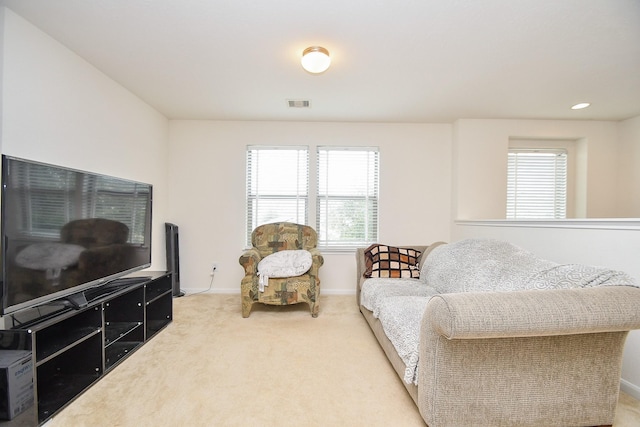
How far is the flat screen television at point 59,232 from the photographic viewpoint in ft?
4.44

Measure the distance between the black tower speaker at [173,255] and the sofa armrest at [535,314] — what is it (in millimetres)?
3232

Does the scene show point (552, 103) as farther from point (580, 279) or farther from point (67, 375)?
point (67, 375)

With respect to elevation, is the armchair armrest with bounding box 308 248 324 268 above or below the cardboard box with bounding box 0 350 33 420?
above

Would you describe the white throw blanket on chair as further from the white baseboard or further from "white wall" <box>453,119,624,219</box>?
the white baseboard

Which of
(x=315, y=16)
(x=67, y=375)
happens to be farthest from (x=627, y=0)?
(x=67, y=375)

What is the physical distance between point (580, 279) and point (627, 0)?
1.67 meters

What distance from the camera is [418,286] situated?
2412 mm

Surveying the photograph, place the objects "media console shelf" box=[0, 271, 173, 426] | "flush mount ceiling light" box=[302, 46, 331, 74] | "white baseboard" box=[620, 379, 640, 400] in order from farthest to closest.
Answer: "flush mount ceiling light" box=[302, 46, 331, 74] → "white baseboard" box=[620, 379, 640, 400] → "media console shelf" box=[0, 271, 173, 426]

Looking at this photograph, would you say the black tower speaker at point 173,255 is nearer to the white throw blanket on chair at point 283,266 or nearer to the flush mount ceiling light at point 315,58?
the white throw blanket on chair at point 283,266

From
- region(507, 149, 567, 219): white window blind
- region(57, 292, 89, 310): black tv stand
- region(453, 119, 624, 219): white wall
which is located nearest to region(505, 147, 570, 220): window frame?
region(507, 149, 567, 219): white window blind

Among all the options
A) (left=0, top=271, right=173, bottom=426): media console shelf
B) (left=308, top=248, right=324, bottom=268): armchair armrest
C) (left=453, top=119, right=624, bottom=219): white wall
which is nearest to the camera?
(left=0, top=271, right=173, bottom=426): media console shelf

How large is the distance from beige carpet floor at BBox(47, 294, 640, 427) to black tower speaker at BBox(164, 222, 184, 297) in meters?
0.99

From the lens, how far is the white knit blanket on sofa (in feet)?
4.42

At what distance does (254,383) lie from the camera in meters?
1.71
